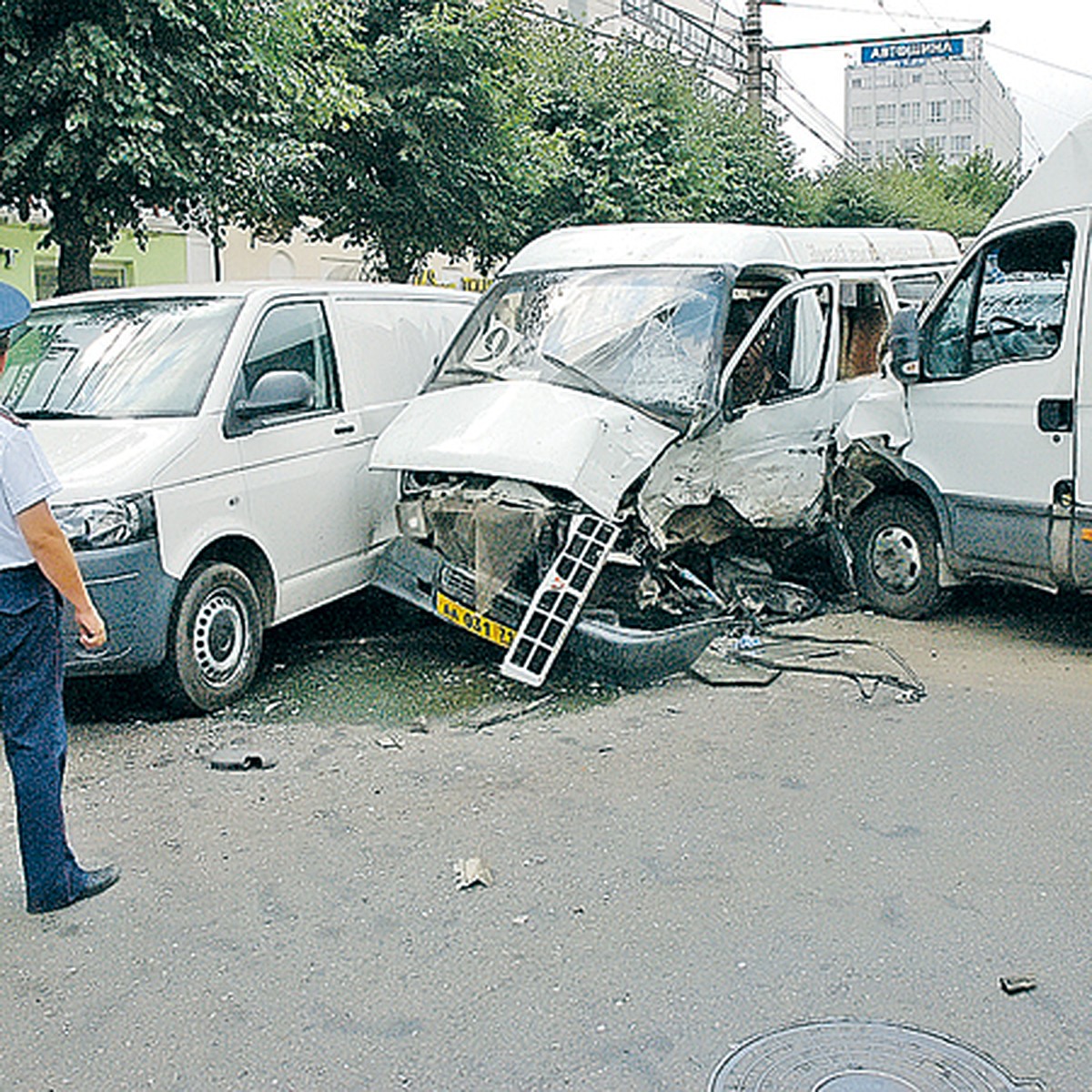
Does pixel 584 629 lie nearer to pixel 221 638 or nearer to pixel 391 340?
pixel 221 638

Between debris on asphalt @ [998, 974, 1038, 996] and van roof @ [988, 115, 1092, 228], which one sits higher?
van roof @ [988, 115, 1092, 228]

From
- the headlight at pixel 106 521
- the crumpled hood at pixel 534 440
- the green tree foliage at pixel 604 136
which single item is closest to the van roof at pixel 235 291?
the crumpled hood at pixel 534 440

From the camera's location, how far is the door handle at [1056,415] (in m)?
7.15

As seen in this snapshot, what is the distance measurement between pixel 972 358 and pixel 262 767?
459cm

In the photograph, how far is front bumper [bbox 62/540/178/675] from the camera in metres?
5.81

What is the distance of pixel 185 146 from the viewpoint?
10641 millimetres

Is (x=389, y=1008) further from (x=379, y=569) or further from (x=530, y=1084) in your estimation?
(x=379, y=569)

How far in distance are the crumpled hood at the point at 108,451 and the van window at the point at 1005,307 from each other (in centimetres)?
433

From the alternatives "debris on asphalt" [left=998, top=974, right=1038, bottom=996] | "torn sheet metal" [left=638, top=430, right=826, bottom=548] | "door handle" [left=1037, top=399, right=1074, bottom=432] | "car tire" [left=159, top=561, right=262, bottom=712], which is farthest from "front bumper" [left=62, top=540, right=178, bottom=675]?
"door handle" [left=1037, top=399, right=1074, bottom=432]

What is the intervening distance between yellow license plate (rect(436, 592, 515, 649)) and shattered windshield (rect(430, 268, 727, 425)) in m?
1.42

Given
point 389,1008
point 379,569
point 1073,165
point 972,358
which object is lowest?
point 389,1008

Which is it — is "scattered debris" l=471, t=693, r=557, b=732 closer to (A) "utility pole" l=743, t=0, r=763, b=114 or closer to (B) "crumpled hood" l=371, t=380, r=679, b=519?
(B) "crumpled hood" l=371, t=380, r=679, b=519

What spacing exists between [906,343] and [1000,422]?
758 mm

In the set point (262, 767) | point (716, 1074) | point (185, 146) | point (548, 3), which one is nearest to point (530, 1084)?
point (716, 1074)
